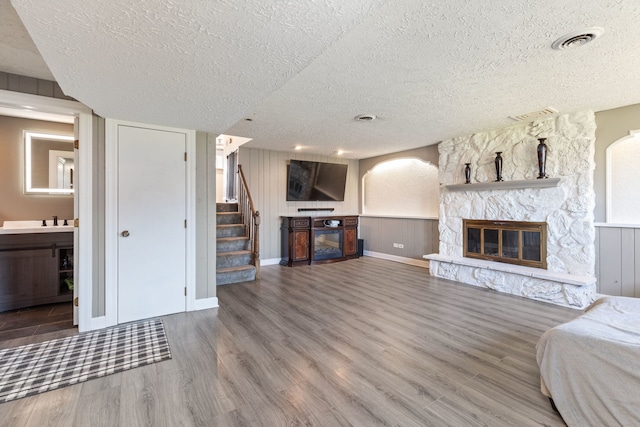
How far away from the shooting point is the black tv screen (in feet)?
21.1

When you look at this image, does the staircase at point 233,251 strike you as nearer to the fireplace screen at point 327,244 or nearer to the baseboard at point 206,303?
the baseboard at point 206,303

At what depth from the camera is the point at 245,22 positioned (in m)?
1.45

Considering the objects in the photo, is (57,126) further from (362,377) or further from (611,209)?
(611,209)

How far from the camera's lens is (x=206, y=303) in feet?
11.5

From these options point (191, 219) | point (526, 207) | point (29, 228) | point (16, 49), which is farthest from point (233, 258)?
point (526, 207)

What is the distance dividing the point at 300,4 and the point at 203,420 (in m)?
2.25

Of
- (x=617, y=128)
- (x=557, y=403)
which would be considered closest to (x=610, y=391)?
(x=557, y=403)

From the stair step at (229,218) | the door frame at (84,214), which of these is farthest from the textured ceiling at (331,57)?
the stair step at (229,218)

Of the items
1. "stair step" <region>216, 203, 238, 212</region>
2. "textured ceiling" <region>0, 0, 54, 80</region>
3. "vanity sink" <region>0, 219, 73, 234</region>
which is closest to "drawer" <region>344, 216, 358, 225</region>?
"stair step" <region>216, 203, 238, 212</region>

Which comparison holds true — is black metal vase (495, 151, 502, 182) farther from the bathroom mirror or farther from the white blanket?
the bathroom mirror

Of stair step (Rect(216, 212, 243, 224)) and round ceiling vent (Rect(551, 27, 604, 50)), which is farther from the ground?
round ceiling vent (Rect(551, 27, 604, 50))

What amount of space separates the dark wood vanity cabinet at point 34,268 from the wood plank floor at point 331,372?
1.04 m

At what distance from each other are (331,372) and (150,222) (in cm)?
249

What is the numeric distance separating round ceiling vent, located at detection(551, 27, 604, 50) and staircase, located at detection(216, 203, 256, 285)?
4.54 metres
